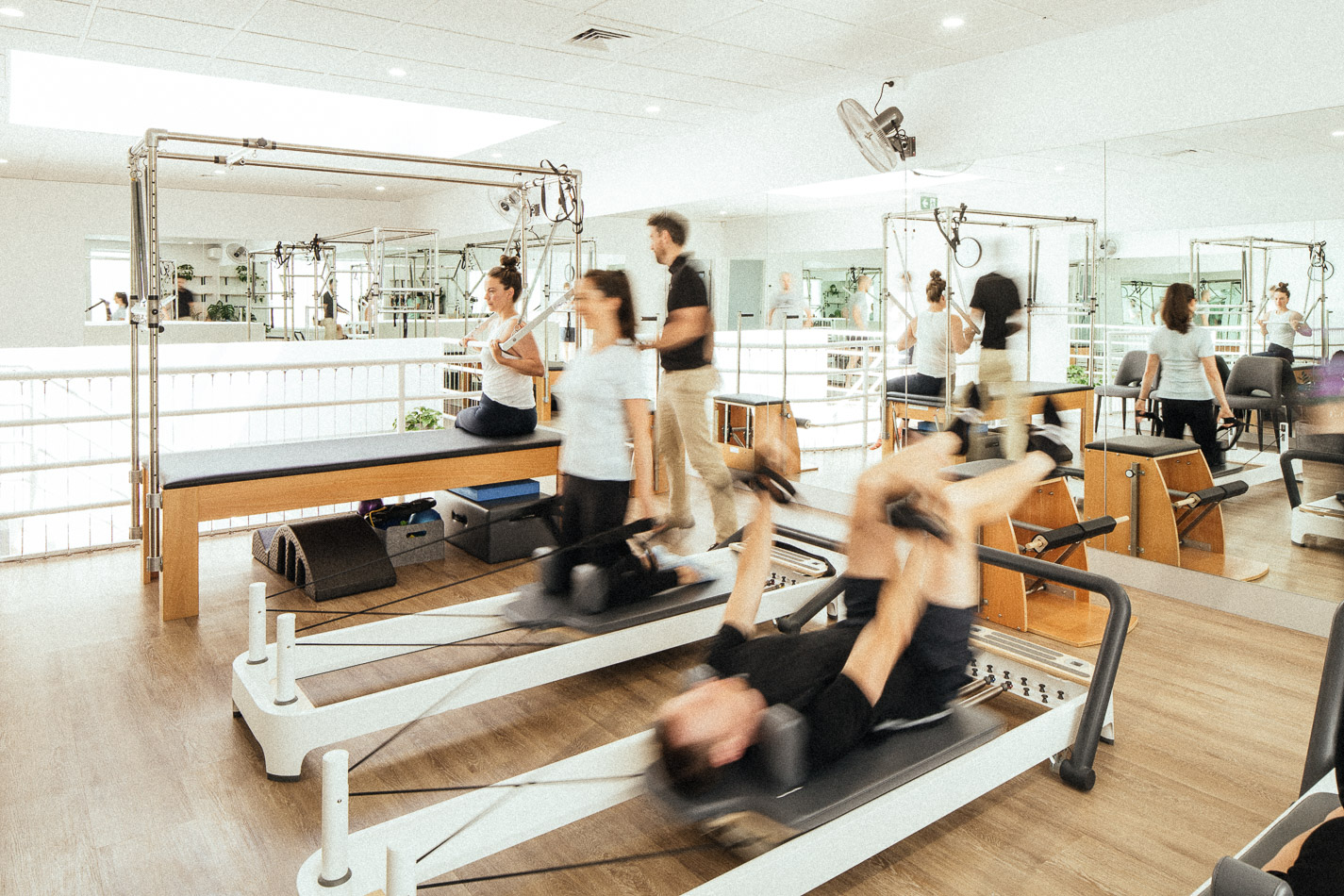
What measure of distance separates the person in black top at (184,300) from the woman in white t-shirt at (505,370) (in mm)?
7865

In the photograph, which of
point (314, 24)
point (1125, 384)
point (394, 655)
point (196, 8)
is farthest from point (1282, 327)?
point (196, 8)

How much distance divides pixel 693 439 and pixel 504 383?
1.00 m

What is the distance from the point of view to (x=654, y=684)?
2.97m

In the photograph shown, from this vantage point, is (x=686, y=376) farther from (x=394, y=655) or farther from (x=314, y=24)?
(x=314, y=24)

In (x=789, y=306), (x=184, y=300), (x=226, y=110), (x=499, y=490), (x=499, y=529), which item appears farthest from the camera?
(x=184, y=300)

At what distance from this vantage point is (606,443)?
3.04 metres

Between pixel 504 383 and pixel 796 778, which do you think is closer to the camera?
pixel 796 778

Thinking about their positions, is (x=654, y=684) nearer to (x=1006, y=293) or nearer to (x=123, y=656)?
(x=123, y=656)

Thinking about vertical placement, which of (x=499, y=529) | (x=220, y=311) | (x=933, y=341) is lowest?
(x=499, y=529)

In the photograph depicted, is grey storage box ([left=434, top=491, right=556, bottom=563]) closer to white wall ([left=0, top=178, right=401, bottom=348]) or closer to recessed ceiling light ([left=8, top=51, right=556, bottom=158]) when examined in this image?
recessed ceiling light ([left=8, top=51, right=556, bottom=158])

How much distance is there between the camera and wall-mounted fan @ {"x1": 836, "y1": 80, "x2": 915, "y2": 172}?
4727 millimetres

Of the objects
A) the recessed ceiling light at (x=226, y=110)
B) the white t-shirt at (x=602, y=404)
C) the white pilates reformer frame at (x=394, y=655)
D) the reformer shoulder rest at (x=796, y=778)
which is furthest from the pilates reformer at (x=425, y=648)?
the recessed ceiling light at (x=226, y=110)

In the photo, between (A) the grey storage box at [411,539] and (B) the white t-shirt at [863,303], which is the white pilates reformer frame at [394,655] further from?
(B) the white t-shirt at [863,303]

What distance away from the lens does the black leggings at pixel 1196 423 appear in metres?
3.92
